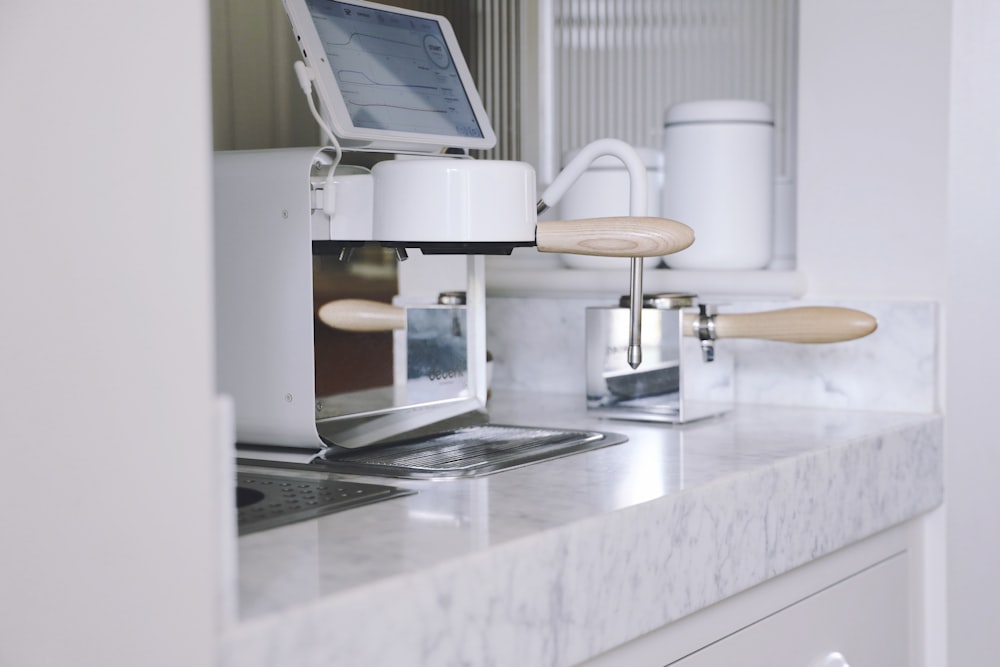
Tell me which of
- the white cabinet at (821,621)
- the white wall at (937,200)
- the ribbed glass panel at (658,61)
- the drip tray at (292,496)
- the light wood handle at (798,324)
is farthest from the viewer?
the ribbed glass panel at (658,61)

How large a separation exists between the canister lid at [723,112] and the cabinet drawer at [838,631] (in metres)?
0.45

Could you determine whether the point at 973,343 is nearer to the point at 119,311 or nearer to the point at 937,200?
the point at 937,200

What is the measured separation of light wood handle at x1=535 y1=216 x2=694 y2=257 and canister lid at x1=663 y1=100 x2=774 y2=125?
364 mm

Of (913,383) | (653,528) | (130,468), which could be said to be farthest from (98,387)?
(913,383)

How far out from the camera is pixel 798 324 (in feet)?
3.30

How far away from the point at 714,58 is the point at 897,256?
1.01ft

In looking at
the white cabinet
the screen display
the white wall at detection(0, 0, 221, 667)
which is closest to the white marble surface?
the white cabinet

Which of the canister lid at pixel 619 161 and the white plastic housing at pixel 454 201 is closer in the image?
the white plastic housing at pixel 454 201

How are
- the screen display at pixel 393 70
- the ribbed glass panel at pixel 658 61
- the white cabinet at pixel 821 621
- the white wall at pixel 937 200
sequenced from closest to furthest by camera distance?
the white cabinet at pixel 821 621
the screen display at pixel 393 70
the white wall at pixel 937 200
the ribbed glass panel at pixel 658 61

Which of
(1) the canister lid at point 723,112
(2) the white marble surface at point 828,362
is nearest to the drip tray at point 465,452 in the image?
(2) the white marble surface at point 828,362

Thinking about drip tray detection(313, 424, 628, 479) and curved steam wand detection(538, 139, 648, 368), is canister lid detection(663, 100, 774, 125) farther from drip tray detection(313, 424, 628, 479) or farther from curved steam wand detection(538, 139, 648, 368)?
drip tray detection(313, 424, 628, 479)

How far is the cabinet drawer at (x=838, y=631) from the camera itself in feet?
2.62

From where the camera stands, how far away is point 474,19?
4.40 ft

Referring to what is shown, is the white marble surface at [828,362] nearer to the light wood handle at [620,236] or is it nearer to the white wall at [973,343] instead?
the white wall at [973,343]
